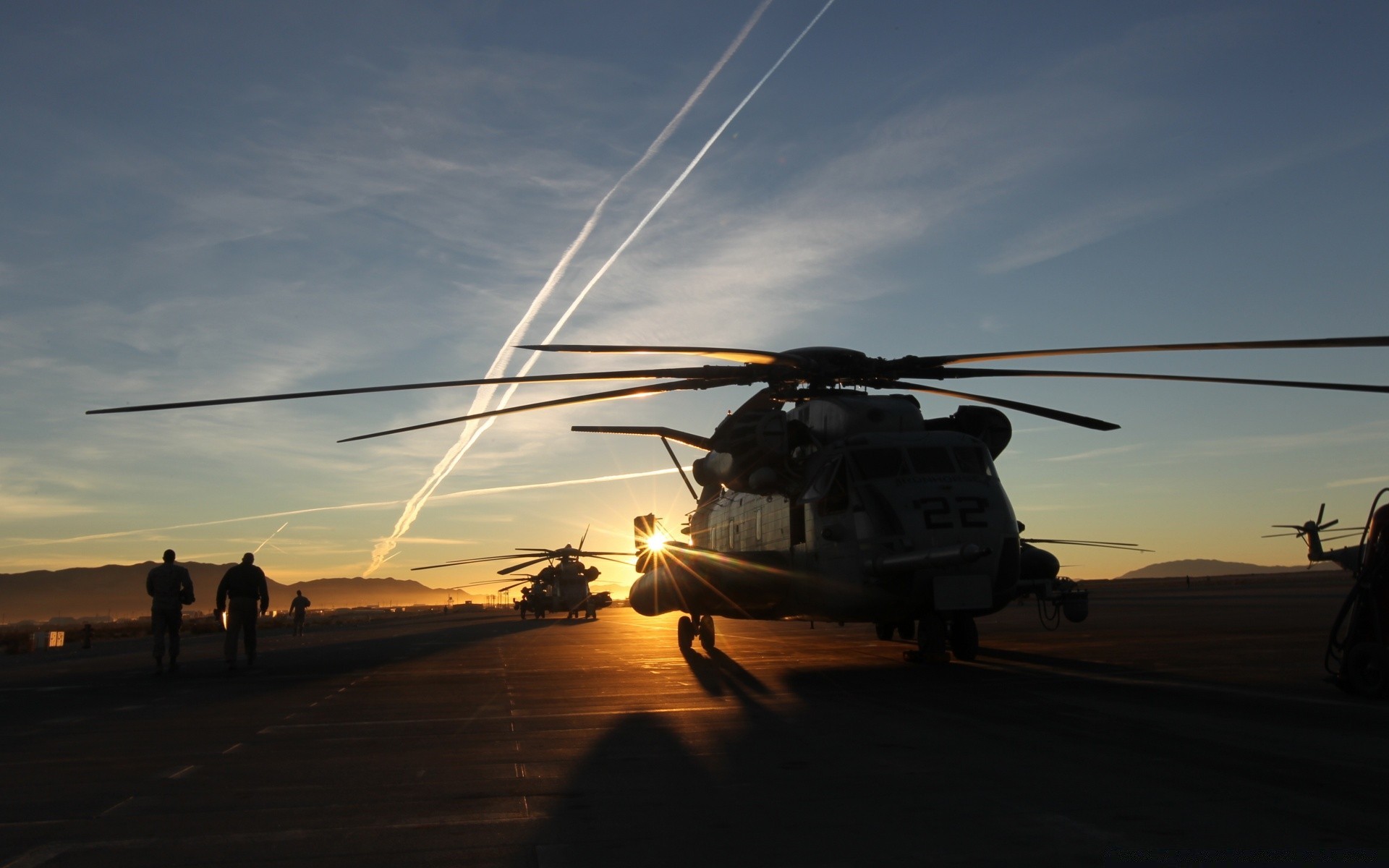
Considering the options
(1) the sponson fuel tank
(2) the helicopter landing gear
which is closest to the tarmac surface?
(2) the helicopter landing gear

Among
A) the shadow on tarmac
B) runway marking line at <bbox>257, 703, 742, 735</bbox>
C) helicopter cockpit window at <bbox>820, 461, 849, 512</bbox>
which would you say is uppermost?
helicopter cockpit window at <bbox>820, 461, 849, 512</bbox>

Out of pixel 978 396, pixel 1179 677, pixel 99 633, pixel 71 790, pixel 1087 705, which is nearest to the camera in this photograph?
pixel 71 790

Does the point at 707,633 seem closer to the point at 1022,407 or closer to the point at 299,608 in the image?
the point at 1022,407

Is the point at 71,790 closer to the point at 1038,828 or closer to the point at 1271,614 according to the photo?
the point at 1038,828

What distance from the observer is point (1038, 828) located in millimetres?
A: 5383

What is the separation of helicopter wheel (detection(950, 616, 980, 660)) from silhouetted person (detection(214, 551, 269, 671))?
11.9 metres

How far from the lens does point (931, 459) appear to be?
1554cm

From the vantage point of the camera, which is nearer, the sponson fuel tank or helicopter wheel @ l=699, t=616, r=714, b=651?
the sponson fuel tank

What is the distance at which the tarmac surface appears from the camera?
5.23m

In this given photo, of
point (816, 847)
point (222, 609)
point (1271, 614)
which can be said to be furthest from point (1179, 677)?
point (1271, 614)

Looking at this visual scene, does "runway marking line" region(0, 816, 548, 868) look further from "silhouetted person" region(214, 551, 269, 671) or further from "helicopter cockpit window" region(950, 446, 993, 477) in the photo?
"silhouetted person" region(214, 551, 269, 671)

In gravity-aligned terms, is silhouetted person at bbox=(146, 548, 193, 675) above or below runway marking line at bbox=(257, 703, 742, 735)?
above

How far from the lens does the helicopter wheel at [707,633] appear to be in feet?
67.5

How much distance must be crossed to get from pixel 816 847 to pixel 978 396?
12849 mm
